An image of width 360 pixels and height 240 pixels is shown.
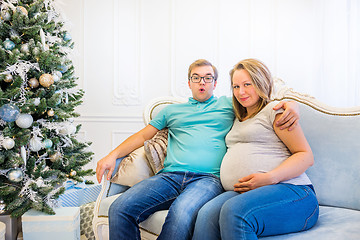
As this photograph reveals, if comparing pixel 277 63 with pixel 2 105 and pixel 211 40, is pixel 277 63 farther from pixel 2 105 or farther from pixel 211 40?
pixel 2 105

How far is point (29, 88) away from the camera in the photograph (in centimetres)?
179

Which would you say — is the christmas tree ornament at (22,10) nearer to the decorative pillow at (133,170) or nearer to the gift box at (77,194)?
the decorative pillow at (133,170)

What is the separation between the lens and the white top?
4.31 ft

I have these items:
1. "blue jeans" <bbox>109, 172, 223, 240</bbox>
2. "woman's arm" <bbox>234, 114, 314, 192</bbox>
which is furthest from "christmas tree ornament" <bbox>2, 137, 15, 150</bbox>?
"woman's arm" <bbox>234, 114, 314, 192</bbox>

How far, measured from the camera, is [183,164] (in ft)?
5.16

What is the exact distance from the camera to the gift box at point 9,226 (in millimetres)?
1869

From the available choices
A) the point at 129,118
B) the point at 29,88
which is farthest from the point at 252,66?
the point at 129,118

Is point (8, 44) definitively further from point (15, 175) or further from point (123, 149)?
point (123, 149)

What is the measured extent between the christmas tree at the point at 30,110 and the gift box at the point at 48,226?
52mm

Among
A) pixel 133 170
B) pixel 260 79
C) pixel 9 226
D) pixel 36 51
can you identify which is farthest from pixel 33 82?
pixel 260 79

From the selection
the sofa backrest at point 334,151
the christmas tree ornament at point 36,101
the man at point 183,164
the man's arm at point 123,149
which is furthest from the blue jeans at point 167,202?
the christmas tree ornament at point 36,101

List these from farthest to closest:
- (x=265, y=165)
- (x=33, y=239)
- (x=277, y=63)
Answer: (x=277, y=63)
(x=33, y=239)
(x=265, y=165)

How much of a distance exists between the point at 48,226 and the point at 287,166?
1.36 meters

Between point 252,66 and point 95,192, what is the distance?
1556mm
